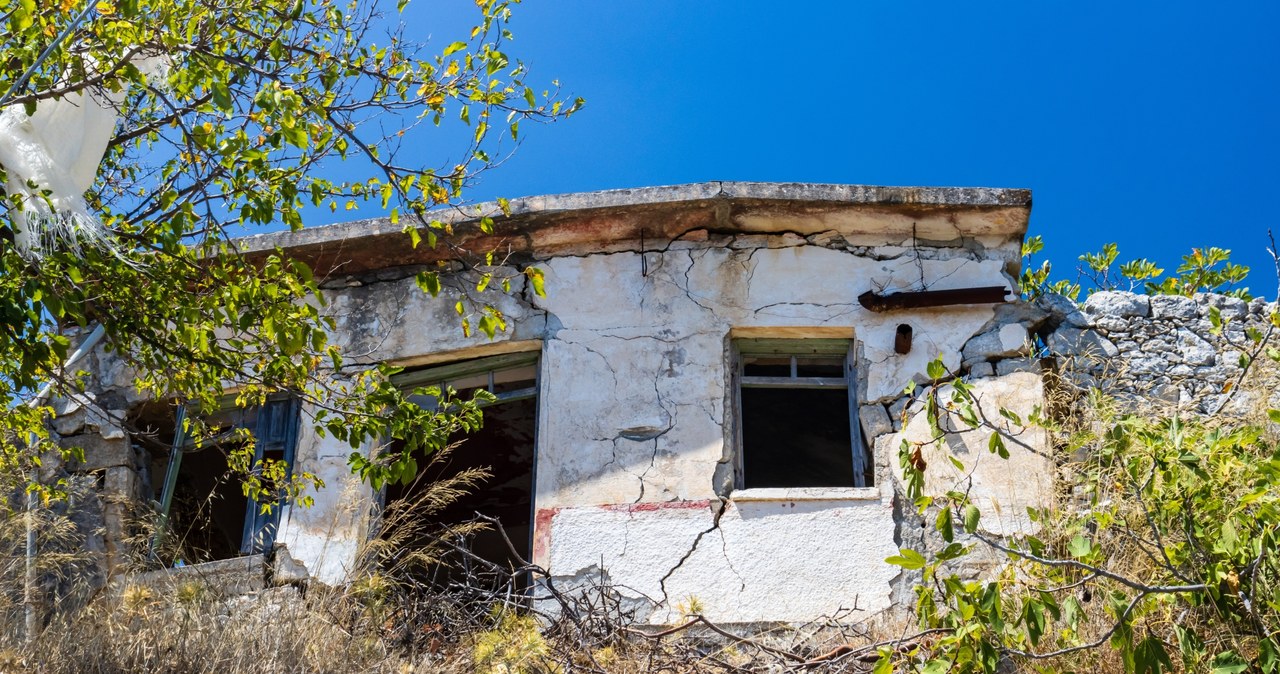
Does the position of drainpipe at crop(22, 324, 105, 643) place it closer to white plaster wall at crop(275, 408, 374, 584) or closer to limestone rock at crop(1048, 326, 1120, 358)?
white plaster wall at crop(275, 408, 374, 584)

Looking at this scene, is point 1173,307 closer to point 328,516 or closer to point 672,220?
point 672,220

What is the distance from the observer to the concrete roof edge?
26.5 ft

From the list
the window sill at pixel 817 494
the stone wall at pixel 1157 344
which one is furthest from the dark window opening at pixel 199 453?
the stone wall at pixel 1157 344

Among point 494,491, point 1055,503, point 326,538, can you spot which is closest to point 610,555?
point 326,538

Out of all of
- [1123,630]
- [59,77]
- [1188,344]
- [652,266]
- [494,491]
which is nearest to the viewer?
[1123,630]

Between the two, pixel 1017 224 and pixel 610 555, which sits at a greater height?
pixel 1017 224

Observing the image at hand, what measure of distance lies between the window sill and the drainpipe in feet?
12.3

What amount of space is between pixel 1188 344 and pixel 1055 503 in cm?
150

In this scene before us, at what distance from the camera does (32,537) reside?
310 inches

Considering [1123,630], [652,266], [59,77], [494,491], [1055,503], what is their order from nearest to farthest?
1. [1123,630]
2. [59,77]
3. [1055,503]
4. [652,266]
5. [494,491]

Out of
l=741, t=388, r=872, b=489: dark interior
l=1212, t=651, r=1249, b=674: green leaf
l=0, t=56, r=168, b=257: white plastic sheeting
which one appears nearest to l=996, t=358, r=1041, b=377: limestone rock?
Result: l=741, t=388, r=872, b=489: dark interior

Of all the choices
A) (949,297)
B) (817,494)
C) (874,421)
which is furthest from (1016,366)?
(817,494)

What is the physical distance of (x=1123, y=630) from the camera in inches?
193

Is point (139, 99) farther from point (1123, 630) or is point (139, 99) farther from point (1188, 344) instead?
point (1188, 344)
